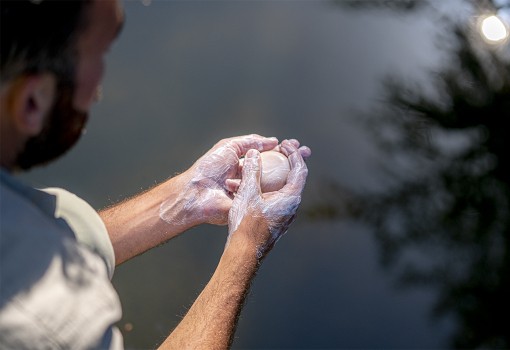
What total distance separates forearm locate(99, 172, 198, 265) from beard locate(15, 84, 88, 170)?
515 mm

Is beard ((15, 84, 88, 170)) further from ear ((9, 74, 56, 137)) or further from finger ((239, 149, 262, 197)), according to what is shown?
finger ((239, 149, 262, 197))

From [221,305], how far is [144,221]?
15.6 inches

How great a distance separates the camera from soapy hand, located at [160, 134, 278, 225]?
1.57m

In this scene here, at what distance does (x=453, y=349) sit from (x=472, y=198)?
65cm

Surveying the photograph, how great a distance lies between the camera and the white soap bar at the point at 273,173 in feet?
5.25

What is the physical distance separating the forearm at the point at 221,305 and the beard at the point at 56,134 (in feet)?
1.35

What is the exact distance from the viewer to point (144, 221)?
1524 mm

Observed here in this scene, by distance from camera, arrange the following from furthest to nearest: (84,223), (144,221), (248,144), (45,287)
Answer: (248,144), (144,221), (84,223), (45,287)

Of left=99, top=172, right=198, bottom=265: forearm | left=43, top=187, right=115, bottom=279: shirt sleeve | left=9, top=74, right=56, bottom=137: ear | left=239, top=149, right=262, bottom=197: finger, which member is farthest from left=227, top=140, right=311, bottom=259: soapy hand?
left=9, top=74, right=56, bottom=137: ear

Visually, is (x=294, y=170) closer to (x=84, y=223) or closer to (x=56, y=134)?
(x=84, y=223)

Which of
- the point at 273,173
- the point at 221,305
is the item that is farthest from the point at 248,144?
the point at 221,305

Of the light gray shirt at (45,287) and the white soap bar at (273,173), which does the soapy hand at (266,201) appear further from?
the light gray shirt at (45,287)

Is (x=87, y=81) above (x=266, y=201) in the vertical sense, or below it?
above

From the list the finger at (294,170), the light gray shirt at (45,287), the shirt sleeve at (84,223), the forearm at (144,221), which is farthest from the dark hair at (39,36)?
the finger at (294,170)
